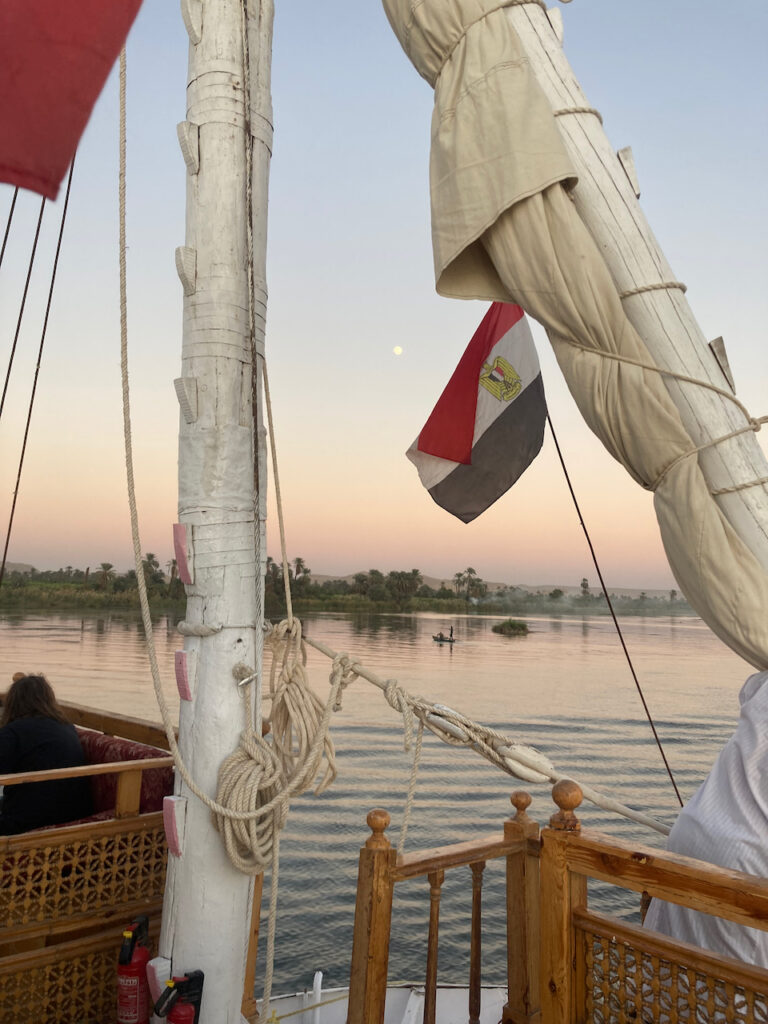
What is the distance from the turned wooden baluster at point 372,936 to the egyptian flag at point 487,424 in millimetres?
2136

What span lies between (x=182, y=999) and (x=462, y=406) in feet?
9.78

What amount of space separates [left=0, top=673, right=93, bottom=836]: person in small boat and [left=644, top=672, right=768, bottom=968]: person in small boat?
8.72ft

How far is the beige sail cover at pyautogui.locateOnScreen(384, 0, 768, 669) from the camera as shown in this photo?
2.27 meters

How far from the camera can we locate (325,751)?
8.50ft

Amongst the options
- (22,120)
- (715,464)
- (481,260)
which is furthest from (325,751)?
(22,120)

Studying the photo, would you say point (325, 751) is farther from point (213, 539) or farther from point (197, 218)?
point (197, 218)

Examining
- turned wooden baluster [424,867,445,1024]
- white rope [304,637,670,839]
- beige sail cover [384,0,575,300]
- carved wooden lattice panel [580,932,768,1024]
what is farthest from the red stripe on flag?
carved wooden lattice panel [580,932,768,1024]

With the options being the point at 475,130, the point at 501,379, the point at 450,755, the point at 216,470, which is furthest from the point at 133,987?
the point at 450,755

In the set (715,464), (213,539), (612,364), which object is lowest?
(213,539)

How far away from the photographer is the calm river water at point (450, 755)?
8.60m

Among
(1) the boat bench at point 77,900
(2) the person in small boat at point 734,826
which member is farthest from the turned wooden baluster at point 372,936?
(1) the boat bench at point 77,900

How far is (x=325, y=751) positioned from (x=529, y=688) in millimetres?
31850

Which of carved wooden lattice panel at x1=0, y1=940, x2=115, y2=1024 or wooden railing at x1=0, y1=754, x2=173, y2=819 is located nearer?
carved wooden lattice panel at x1=0, y1=940, x2=115, y2=1024

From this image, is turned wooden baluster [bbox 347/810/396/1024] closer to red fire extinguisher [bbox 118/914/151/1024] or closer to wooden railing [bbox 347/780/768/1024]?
wooden railing [bbox 347/780/768/1024]
